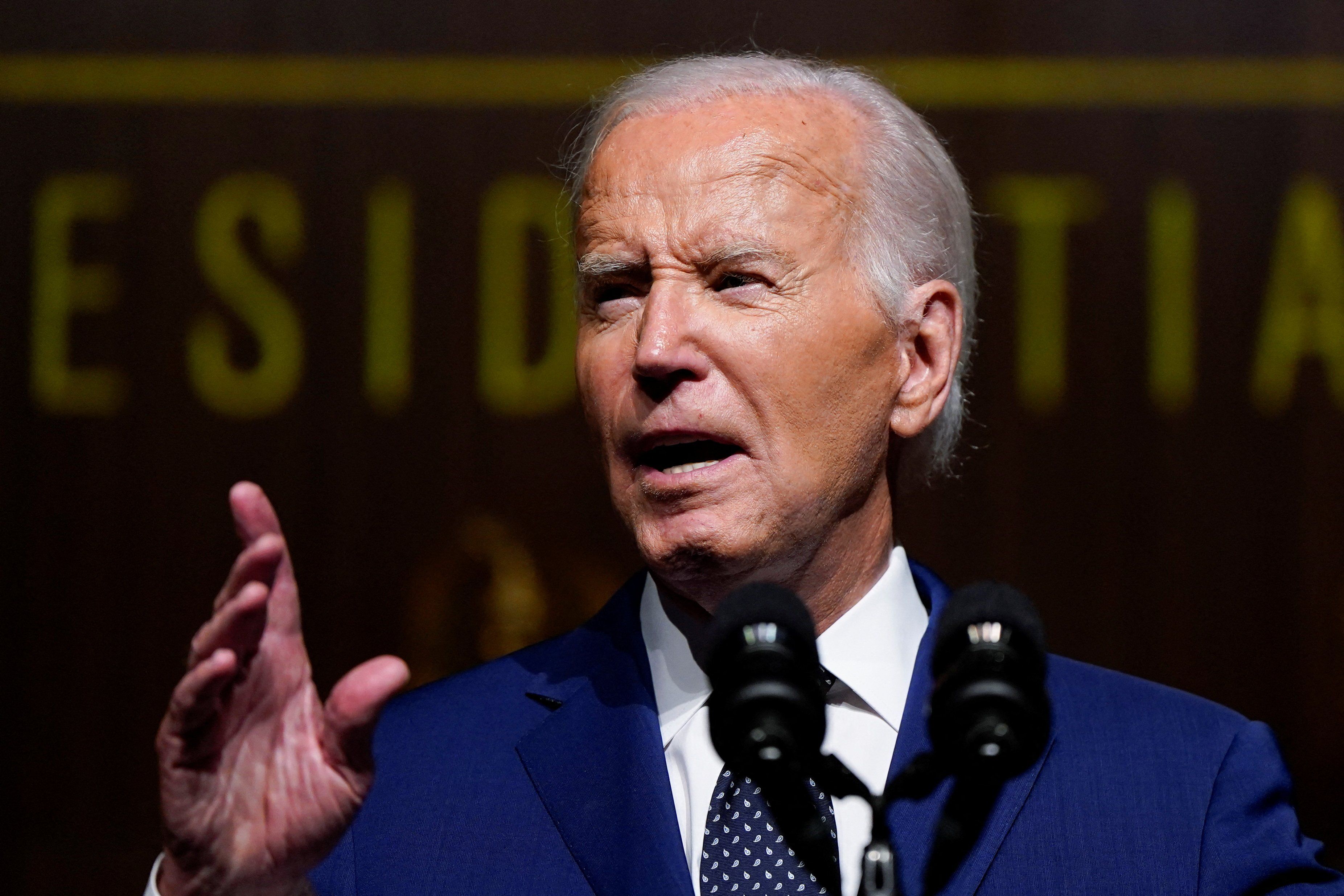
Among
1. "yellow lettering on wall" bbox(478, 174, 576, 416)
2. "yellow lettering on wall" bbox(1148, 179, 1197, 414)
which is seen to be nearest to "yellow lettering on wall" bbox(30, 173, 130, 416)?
"yellow lettering on wall" bbox(478, 174, 576, 416)

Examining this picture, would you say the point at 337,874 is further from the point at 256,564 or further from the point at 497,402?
the point at 497,402

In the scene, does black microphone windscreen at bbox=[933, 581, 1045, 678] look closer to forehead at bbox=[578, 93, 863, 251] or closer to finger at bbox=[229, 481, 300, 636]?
finger at bbox=[229, 481, 300, 636]

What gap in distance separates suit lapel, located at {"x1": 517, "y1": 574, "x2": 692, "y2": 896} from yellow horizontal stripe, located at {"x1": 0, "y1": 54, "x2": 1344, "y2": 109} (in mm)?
1620

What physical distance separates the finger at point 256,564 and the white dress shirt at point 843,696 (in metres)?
0.59

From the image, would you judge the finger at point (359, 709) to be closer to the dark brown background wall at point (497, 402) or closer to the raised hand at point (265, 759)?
the raised hand at point (265, 759)

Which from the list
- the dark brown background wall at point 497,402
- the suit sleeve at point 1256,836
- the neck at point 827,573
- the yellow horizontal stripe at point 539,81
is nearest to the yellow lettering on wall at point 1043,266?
the dark brown background wall at point 497,402

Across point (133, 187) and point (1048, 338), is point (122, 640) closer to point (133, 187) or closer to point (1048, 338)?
point (133, 187)

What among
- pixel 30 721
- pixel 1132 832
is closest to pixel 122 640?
pixel 30 721

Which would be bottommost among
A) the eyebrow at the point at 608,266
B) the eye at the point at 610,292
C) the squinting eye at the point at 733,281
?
the eye at the point at 610,292

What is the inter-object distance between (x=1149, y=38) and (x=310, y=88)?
1.84 meters

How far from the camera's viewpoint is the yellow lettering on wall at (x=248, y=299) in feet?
10.3

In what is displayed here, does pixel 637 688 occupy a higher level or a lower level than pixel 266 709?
lower

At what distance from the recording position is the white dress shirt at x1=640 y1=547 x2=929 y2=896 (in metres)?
1.66

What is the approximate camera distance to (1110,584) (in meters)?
3.07
